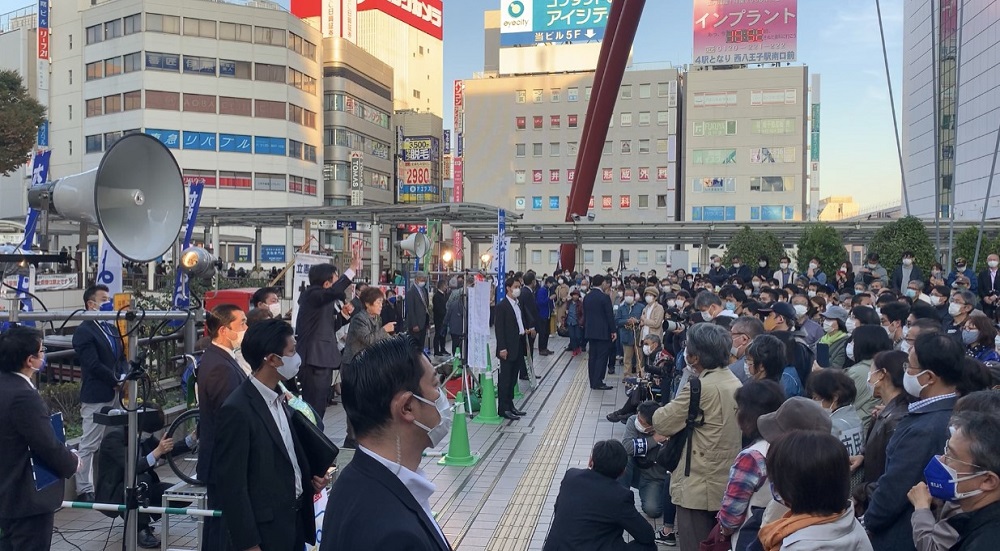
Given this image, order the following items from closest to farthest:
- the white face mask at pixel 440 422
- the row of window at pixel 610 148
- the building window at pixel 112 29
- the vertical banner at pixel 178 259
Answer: the white face mask at pixel 440 422
the vertical banner at pixel 178 259
the building window at pixel 112 29
the row of window at pixel 610 148

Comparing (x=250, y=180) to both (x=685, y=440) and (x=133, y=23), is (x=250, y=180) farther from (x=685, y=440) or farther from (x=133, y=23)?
(x=685, y=440)

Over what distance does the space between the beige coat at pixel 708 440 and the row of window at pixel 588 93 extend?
5384 cm

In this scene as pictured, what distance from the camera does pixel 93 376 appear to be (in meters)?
6.30

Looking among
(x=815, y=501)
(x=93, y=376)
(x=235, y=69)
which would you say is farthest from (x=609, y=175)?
(x=815, y=501)

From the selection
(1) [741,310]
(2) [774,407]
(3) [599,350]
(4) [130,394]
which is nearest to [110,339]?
(4) [130,394]

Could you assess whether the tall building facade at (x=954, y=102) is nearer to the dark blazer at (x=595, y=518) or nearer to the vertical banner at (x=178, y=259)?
the vertical banner at (x=178, y=259)

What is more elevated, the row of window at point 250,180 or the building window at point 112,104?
the building window at point 112,104

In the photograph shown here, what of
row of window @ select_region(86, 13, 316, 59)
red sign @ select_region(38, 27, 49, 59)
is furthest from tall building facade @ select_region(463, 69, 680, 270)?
red sign @ select_region(38, 27, 49, 59)

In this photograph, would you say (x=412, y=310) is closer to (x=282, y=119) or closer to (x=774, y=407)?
(x=774, y=407)

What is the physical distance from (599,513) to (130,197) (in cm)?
325

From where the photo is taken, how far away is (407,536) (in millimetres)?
1811

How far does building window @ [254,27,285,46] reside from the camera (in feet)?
154

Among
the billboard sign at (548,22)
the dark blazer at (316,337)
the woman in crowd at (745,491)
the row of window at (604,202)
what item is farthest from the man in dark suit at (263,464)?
the billboard sign at (548,22)

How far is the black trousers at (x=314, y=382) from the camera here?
763 centimetres
